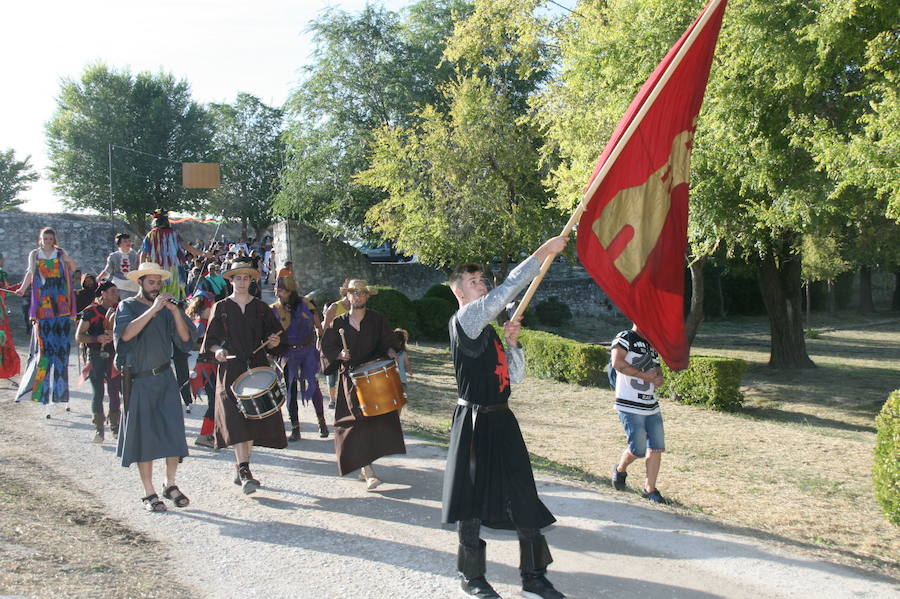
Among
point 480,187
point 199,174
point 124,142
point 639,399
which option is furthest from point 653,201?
point 124,142

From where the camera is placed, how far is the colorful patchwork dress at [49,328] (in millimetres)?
10242

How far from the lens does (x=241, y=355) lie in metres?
6.99

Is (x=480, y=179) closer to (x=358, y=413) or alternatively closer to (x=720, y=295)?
(x=358, y=413)

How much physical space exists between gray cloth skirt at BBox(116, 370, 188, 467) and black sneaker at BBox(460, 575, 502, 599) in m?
2.95

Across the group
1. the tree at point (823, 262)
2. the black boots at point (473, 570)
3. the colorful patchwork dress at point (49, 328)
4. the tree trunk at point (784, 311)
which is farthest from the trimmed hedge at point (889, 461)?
the tree at point (823, 262)

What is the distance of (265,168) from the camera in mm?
54812

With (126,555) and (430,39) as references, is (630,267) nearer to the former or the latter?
(126,555)

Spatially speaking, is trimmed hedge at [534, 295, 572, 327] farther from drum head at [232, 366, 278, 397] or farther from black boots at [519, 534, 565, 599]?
black boots at [519, 534, 565, 599]

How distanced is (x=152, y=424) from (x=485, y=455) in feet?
10.2

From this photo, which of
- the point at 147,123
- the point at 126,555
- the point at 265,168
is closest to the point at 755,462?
the point at 126,555

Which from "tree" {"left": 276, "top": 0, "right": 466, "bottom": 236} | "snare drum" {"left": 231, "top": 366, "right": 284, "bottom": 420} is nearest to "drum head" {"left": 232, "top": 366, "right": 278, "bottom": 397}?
"snare drum" {"left": 231, "top": 366, "right": 284, "bottom": 420}

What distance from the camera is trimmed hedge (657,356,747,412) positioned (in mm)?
13305

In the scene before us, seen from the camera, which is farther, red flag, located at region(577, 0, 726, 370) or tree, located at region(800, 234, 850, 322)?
tree, located at region(800, 234, 850, 322)

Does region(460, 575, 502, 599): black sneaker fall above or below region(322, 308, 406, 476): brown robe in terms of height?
below
